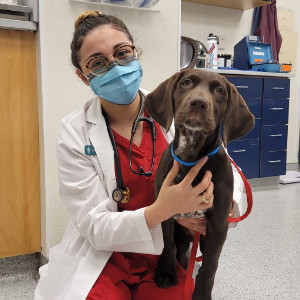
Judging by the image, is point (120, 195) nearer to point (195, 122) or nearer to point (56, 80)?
point (195, 122)

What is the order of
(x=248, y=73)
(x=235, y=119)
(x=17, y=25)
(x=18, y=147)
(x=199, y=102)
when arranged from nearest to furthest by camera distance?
(x=199, y=102), (x=235, y=119), (x=17, y=25), (x=18, y=147), (x=248, y=73)

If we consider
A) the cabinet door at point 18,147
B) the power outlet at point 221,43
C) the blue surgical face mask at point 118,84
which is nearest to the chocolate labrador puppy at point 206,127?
the blue surgical face mask at point 118,84

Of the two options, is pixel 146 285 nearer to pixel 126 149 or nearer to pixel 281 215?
pixel 126 149

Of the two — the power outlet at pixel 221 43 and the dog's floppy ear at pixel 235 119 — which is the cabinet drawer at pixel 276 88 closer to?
the power outlet at pixel 221 43

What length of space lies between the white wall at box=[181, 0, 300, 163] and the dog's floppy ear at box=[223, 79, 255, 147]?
3293mm

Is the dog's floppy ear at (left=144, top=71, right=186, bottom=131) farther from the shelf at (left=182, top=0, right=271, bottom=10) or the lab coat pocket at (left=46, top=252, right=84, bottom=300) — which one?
the shelf at (left=182, top=0, right=271, bottom=10)

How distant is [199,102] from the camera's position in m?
0.89

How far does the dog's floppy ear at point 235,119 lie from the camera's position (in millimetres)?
996

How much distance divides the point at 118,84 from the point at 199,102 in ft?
1.46

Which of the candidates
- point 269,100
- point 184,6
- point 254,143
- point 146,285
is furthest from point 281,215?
point 184,6

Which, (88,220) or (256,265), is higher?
(88,220)

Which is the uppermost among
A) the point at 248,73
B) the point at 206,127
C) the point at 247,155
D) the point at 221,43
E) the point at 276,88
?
the point at 221,43

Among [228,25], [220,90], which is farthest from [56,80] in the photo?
[228,25]

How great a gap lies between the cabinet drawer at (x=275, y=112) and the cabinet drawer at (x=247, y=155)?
27cm
